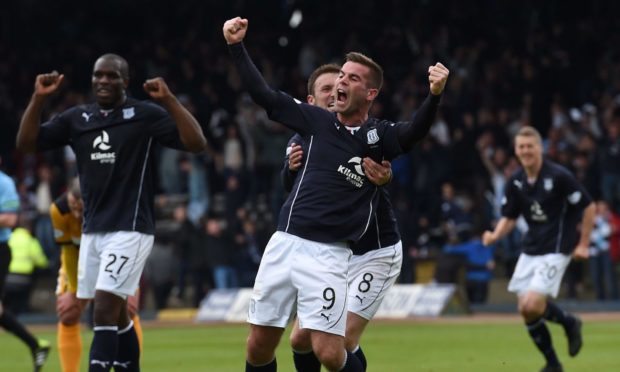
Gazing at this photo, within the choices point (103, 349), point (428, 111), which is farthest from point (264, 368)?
point (428, 111)

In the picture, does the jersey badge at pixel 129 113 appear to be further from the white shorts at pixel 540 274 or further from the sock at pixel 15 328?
the white shorts at pixel 540 274

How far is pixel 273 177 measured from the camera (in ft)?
→ 88.4

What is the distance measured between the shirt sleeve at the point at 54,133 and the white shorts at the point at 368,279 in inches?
99.2

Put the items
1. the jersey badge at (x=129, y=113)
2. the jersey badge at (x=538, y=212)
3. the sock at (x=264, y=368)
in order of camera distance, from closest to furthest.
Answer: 1. the sock at (x=264, y=368)
2. the jersey badge at (x=129, y=113)
3. the jersey badge at (x=538, y=212)

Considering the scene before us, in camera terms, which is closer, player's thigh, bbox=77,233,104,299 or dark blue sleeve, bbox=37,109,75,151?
player's thigh, bbox=77,233,104,299

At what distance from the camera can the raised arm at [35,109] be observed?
9930 mm

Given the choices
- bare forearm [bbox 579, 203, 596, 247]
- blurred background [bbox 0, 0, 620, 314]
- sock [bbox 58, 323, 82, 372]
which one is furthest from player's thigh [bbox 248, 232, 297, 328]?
blurred background [bbox 0, 0, 620, 314]

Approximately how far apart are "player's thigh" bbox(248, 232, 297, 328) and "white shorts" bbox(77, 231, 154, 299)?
1717 mm

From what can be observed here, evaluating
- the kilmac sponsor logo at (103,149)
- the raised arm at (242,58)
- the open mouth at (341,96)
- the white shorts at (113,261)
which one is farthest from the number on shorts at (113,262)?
the open mouth at (341,96)

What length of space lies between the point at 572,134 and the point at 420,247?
356cm

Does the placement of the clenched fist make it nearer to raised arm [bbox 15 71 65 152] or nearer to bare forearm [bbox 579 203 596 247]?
raised arm [bbox 15 71 65 152]

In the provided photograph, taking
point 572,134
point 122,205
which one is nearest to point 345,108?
point 122,205

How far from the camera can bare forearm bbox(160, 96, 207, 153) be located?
32.3 feet

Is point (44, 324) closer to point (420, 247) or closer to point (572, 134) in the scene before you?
point (420, 247)
